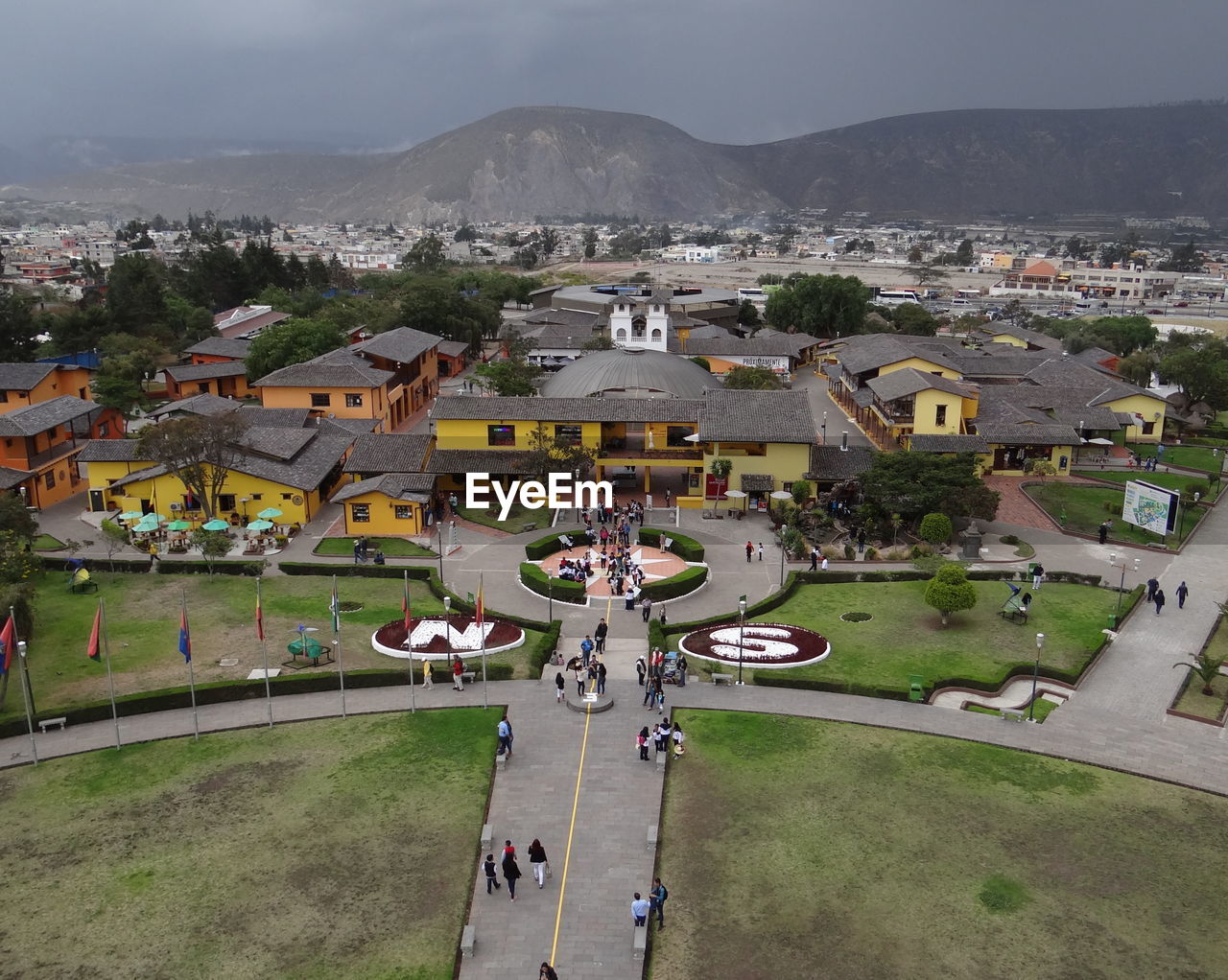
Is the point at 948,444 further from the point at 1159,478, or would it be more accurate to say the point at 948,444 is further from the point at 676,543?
the point at 676,543

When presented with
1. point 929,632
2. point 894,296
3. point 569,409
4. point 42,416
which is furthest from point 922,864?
point 894,296

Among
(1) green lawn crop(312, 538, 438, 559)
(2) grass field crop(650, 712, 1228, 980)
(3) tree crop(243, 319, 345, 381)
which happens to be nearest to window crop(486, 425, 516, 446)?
(1) green lawn crop(312, 538, 438, 559)

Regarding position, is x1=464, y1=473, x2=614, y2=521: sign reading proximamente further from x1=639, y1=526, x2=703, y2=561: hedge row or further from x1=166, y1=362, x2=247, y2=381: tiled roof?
A: x1=166, y1=362, x2=247, y2=381: tiled roof

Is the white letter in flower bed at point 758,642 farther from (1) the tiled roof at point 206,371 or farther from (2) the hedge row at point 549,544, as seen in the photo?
(1) the tiled roof at point 206,371

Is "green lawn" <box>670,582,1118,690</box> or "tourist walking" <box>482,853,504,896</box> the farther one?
"green lawn" <box>670,582,1118,690</box>

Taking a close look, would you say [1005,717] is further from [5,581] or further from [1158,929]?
[5,581]

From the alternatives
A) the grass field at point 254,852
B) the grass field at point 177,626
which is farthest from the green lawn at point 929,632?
the grass field at point 254,852
